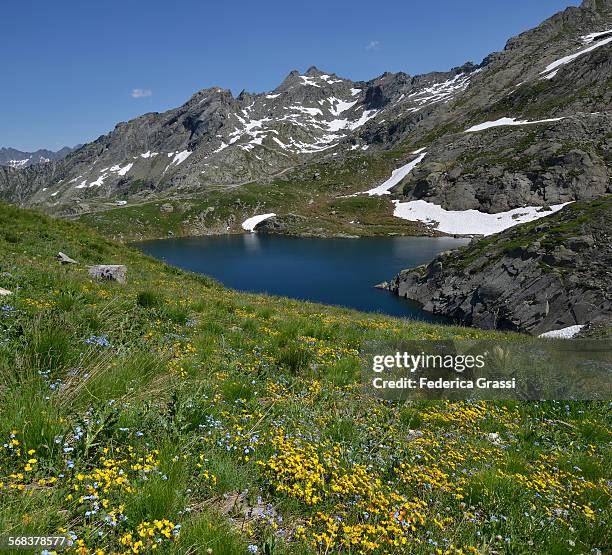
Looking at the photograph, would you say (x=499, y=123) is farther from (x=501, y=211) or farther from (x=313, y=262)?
(x=313, y=262)

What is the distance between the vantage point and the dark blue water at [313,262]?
6931 cm

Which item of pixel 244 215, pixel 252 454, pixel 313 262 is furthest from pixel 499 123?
pixel 252 454

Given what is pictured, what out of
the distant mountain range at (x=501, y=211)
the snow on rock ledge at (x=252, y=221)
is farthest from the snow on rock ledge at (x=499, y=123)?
the snow on rock ledge at (x=252, y=221)

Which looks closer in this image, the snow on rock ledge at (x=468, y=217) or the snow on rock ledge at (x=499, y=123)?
the snow on rock ledge at (x=468, y=217)

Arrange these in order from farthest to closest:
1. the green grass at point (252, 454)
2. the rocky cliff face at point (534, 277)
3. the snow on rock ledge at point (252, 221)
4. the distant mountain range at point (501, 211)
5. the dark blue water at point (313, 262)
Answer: the snow on rock ledge at point (252, 221)
the dark blue water at point (313, 262)
the distant mountain range at point (501, 211)
the rocky cliff face at point (534, 277)
the green grass at point (252, 454)

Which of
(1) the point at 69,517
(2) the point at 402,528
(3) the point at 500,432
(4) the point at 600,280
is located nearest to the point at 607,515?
(3) the point at 500,432

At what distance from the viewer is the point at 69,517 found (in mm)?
3049

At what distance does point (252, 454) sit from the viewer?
4629mm

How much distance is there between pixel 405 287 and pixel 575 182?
102621 millimetres

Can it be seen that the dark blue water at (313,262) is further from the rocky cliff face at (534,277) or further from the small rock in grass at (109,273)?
the small rock in grass at (109,273)

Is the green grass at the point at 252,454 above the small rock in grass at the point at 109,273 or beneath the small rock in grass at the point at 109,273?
beneath

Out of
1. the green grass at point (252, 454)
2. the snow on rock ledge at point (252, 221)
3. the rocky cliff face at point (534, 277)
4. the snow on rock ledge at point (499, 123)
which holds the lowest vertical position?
the rocky cliff face at point (534, 277)

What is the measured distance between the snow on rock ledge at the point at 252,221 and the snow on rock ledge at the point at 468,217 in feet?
195

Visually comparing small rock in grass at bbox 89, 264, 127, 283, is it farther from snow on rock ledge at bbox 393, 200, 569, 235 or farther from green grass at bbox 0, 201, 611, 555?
snow on rock ledge at bbox 393, 200, 569, 235
